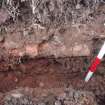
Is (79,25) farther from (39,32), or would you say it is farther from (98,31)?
(39,32)

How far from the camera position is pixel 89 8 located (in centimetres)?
360

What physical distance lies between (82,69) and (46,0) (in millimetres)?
928

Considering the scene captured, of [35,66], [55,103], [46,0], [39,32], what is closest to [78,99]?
[55,103]

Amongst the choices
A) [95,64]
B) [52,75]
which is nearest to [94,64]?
[95,64]

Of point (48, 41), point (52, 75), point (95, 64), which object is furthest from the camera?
point (52, 75)

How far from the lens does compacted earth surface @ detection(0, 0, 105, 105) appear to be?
3557mm

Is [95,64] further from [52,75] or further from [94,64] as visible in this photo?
[52,75]

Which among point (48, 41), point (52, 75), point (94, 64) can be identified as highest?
point (48, 41)

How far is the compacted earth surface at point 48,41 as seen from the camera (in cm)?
356

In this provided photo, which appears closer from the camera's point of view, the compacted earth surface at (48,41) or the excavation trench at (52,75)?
the compacted earth surface at (48,41)

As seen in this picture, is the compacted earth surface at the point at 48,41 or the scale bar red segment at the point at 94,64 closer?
the compacted earth surface at the point at 48,41

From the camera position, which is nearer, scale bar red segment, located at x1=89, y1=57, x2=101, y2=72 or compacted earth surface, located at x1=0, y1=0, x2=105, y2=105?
compacted earth surface, located at x1=0, y1=0, x2=105, y2=105

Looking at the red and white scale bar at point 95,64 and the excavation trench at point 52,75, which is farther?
the excavation trench at point 52,75

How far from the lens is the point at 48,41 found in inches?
143
